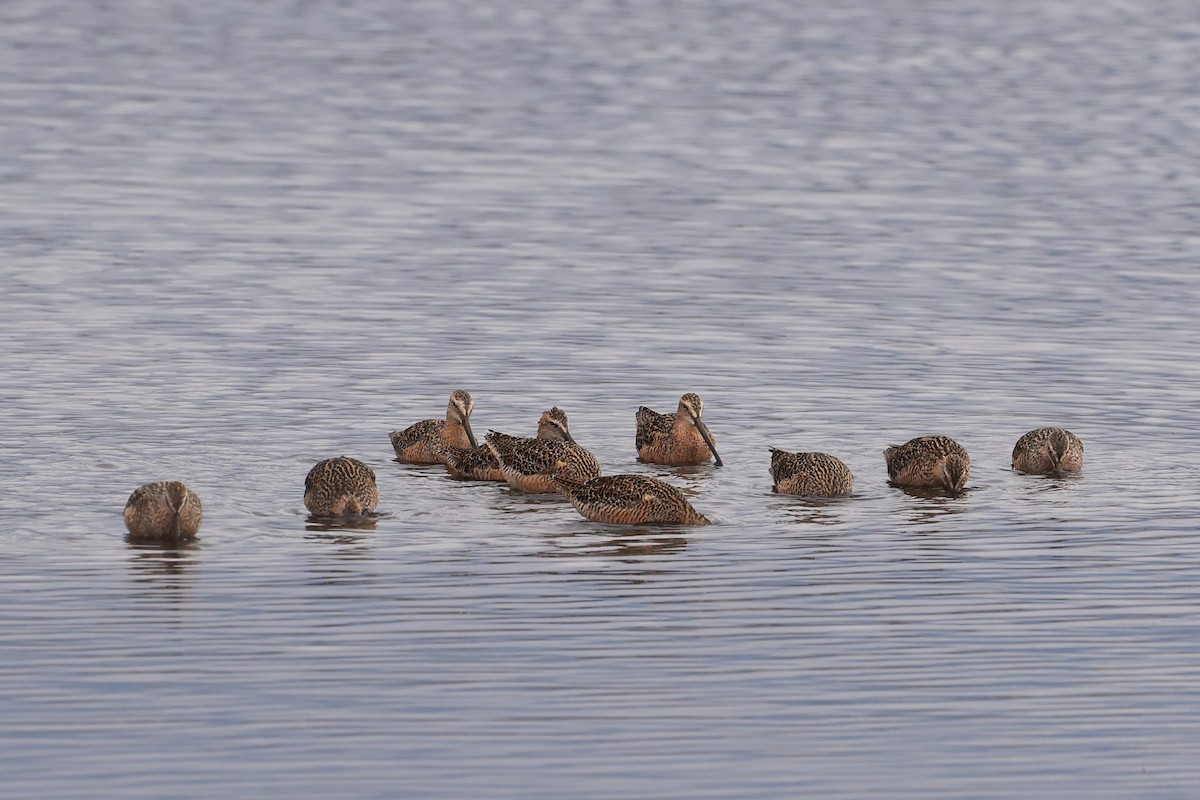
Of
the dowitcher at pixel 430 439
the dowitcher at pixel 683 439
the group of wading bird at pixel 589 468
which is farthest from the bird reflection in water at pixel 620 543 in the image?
the dowitcher at pixel 430 439

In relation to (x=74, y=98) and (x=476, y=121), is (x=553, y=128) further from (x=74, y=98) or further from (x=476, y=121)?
(x=74, y=98)

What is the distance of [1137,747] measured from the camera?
11828mm

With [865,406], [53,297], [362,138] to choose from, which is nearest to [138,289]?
[53,297]

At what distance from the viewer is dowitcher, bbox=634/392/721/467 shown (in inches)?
778

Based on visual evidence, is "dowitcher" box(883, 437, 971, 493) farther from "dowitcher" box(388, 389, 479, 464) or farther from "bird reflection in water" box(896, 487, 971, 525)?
"dowitcher" box(388, 389, 479, 464)

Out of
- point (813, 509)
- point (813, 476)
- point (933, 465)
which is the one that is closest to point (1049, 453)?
point (933, 465)

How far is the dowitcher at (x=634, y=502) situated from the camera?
56.5 feet

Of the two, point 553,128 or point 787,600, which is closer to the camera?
point 787,600

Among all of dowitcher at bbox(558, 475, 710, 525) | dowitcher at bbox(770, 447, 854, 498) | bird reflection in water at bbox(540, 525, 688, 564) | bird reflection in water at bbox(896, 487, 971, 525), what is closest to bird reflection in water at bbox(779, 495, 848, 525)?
dowitcher at bbox(770, 447, 854, 498)

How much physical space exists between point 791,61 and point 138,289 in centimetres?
2880

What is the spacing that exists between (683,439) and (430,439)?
201cm

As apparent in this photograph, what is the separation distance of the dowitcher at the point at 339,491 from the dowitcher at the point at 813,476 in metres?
3.10

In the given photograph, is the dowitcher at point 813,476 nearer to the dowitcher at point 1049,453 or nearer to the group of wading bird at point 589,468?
the group of wading bird at point 589,468

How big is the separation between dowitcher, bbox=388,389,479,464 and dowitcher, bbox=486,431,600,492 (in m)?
0.68
